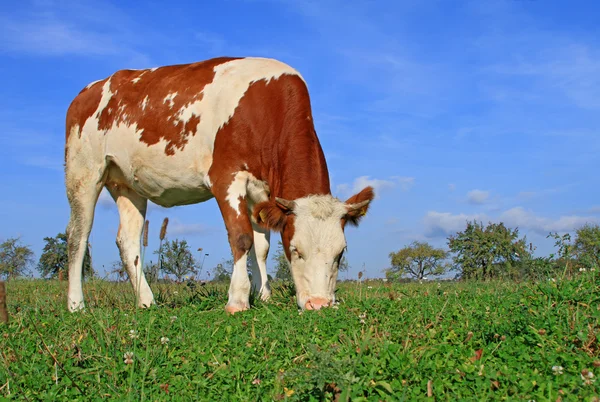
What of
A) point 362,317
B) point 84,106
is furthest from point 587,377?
point 84,106

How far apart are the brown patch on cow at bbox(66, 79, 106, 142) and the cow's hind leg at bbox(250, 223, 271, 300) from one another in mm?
3898

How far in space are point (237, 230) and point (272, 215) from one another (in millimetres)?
573

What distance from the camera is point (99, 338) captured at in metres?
5.21

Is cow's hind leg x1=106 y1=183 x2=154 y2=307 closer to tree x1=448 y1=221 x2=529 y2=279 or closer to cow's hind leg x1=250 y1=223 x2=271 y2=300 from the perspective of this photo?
cow's hind leg x1=250 y1=223 x2=271 y2=300

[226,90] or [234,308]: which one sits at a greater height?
[226,90]

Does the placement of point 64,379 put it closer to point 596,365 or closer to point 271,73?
point 596,365

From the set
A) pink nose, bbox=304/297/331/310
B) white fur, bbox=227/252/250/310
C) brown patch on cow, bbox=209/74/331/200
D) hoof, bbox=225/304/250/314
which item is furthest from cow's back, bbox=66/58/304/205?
pink nose, bbox=304/297/331/310

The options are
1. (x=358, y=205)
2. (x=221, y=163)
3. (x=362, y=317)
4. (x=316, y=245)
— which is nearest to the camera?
(x=362, y=317)

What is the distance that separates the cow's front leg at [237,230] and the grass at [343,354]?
4.49ft

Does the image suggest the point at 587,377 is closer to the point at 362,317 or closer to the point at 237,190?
the point at 362,317

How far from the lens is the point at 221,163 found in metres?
8.67

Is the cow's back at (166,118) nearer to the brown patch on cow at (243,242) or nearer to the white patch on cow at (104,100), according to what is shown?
the white patch on cow at (104,100)

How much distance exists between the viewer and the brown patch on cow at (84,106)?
11.1 metres

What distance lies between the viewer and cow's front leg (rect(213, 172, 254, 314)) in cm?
796
